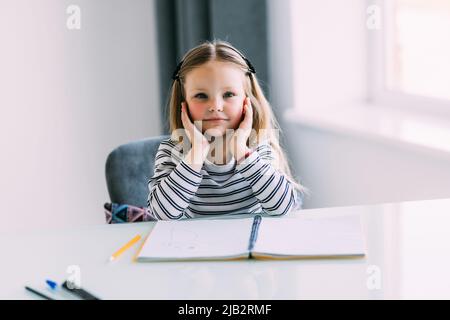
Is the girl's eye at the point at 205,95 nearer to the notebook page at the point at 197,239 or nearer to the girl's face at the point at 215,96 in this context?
the girl's face at the point at 215,96

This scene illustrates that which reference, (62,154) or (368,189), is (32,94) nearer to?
(62,154)

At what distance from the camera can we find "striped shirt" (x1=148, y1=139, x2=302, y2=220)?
1.72 m

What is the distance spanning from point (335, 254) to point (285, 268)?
93mm

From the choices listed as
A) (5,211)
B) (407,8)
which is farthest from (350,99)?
(5,211)

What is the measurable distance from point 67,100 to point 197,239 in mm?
1805

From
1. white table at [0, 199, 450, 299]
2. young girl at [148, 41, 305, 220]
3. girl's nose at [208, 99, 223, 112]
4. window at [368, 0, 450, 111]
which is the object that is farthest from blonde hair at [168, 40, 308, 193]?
window at [368, 0, 450, 111]

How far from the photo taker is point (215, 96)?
1.75 m

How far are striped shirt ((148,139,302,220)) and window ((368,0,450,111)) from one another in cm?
106

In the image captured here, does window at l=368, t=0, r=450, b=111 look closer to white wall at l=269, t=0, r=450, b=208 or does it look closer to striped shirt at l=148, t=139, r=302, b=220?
white wall at l=269, t=0, r=450, b=208

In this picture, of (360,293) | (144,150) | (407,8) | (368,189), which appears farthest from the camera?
(407,8)

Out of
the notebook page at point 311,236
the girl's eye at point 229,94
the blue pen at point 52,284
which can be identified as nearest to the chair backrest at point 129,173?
the girl's eye at point 229,94

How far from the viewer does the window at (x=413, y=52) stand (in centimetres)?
272

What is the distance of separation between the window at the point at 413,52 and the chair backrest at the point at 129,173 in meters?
1.10

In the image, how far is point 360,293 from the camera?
121 centimetres
